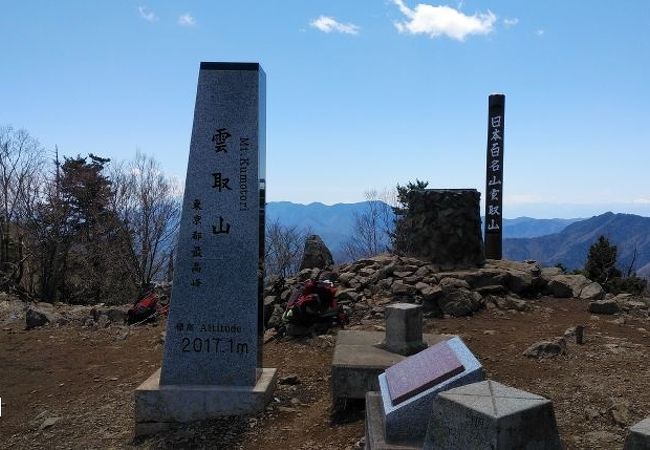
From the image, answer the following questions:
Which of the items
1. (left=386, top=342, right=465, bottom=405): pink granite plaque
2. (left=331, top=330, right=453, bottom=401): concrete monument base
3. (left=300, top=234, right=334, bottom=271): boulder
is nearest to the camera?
(left=386, top=342, right=465, bottom=405): pink granite plaque

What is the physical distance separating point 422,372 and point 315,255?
8531 millimetres

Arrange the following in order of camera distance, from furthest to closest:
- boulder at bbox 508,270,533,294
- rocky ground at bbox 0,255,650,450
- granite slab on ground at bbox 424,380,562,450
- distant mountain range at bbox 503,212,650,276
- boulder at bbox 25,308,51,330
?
distant mountain range at bbox 503,212,650,276 → boulder at bbox 508,270,533,294 → boulder at bbox 25,308,51,330 → rocky ground at bbox 0,255,650,450 → granite slab on ground at bbox 424,380,562,450

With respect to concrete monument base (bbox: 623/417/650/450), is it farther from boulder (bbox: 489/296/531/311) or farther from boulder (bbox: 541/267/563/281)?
boulder (bbox: 541/267/563/281)

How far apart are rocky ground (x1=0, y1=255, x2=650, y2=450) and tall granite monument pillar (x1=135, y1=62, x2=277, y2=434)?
1.72 feet

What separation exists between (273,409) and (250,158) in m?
2.41

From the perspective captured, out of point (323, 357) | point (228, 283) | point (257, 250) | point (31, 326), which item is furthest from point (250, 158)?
point (31, 326)

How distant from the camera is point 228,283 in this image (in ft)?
17.1

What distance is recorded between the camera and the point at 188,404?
16.7 ft

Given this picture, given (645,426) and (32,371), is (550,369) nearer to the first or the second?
(645,426)

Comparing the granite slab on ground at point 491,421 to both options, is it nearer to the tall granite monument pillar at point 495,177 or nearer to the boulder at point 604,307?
the boulder at point 604,307

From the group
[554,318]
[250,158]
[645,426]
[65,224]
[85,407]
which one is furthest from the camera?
[65,224]

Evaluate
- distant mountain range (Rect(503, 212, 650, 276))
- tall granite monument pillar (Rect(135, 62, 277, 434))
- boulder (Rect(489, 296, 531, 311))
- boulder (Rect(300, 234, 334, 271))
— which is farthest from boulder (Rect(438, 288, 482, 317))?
distant mountain range (Rect(503, 212, 650, 276))

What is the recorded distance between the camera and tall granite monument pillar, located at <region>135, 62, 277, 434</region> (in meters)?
5.19

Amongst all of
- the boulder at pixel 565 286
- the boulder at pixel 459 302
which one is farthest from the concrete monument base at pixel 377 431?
the boulder at pixel 565 286
